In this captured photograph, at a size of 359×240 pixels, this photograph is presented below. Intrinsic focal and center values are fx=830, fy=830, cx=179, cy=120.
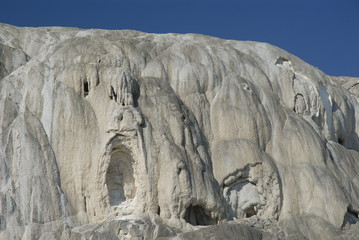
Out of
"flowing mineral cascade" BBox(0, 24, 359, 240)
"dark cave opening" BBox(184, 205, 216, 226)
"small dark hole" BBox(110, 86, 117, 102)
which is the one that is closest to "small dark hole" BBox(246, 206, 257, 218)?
"flowing mineral cascade" BBox(0, 24, 359, 240)

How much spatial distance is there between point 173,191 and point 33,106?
245 inches

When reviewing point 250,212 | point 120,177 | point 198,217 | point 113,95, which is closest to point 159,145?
point 120,177

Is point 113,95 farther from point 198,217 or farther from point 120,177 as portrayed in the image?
point 198,217

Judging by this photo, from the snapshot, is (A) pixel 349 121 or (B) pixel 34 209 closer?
(B) pixel 34 209

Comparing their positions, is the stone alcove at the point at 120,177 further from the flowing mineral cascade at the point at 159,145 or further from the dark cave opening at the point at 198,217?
the dark cave opening at the point at 198,217

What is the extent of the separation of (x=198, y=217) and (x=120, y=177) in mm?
3418

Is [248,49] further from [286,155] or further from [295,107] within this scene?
[286,155]

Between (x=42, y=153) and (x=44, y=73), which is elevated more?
(x=44, y=73)

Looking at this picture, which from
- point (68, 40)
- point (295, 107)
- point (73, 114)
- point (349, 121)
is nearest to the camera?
point (73, 114)

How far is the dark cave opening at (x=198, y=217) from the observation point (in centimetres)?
3152

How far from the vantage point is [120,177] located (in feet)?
→ 103

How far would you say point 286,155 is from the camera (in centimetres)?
3506

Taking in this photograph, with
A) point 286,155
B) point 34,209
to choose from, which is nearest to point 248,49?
point 286,155

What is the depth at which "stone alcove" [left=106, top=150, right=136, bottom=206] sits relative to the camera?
102ft
